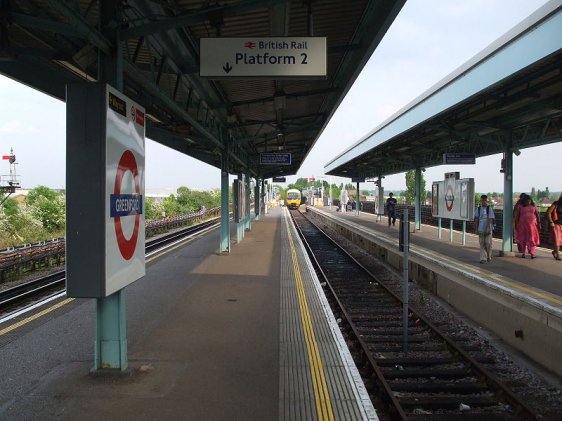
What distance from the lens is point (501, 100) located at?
10.3 meters

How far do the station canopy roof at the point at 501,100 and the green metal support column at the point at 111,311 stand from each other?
5.69 metres

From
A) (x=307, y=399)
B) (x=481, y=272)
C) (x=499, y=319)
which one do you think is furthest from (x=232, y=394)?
(x=481, y=272)

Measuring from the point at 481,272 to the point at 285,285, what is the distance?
3945 millimetres

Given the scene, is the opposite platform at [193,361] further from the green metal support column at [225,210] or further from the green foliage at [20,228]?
the green foliage at [20,228]

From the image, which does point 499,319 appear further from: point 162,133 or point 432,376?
point 162,133

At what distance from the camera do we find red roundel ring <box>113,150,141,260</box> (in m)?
4.32

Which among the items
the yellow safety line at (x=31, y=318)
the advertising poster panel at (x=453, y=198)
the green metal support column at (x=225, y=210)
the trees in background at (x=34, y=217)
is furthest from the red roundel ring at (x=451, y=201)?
the trees in background at (x=34, y=217)

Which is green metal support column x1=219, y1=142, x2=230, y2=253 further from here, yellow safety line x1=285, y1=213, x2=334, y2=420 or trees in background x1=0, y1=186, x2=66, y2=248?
yellow safety line x1=285, y1=213, x2=334, y2=420

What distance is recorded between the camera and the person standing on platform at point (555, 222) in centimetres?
1102

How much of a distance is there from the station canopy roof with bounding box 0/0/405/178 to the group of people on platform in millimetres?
4272

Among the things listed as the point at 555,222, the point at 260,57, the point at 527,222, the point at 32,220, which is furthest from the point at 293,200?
the point at 260,57

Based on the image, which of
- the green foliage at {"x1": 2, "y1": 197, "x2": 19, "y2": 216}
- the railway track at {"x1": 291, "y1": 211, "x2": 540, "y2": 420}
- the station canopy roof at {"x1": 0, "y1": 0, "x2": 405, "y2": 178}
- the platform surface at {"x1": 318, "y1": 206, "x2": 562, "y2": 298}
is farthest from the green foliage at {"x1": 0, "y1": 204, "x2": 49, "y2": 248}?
the platform surface at {"x1": 318, "y1": 206, "x2": 562, "y2": 298}

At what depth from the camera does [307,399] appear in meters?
4.09

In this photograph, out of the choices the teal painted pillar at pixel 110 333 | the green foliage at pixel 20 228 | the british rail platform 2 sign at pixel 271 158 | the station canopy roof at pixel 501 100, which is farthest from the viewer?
the british rail platform 2 sign at pixel 271 158
